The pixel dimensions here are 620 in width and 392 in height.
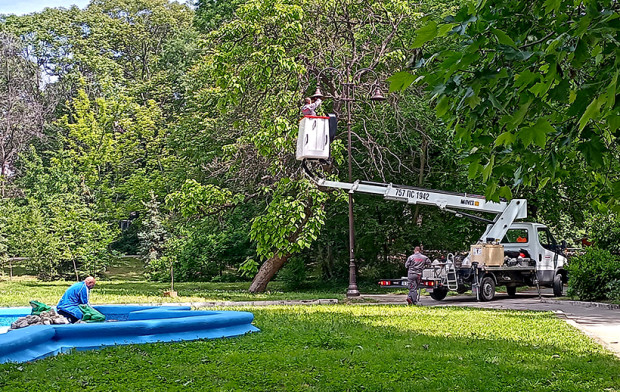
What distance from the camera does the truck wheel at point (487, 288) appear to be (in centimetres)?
2246

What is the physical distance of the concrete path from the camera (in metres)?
13.2

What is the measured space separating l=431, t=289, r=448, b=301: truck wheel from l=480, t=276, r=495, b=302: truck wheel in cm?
144

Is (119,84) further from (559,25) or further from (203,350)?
(559,25)

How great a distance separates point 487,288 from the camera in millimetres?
22703

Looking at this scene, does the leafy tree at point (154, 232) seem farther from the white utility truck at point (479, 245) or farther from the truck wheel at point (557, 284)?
the truck wheel at point (557, 284)

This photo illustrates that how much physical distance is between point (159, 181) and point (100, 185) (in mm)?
7840

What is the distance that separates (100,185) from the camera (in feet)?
176

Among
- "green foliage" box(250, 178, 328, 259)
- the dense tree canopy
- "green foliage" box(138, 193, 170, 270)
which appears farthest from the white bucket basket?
"green foliage" box(138, 193, 170, 270)

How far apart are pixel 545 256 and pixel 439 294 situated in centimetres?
410

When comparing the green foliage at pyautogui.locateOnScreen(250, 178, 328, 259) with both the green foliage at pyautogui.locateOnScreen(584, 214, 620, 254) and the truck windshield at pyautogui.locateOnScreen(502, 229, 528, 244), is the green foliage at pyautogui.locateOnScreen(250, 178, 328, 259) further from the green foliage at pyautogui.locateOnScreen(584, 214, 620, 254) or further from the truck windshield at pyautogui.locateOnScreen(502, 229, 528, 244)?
the green foliage at pyautogui.locateOnScreen(584, 214, 620, 254)

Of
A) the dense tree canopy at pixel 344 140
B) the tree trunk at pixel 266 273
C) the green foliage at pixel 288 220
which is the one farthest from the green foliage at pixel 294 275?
the green foliage at pixel 288 220

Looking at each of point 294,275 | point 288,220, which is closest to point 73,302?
point 288,220

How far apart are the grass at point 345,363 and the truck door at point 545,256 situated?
440 inches

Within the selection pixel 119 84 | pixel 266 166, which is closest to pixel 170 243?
pixel 266 166
